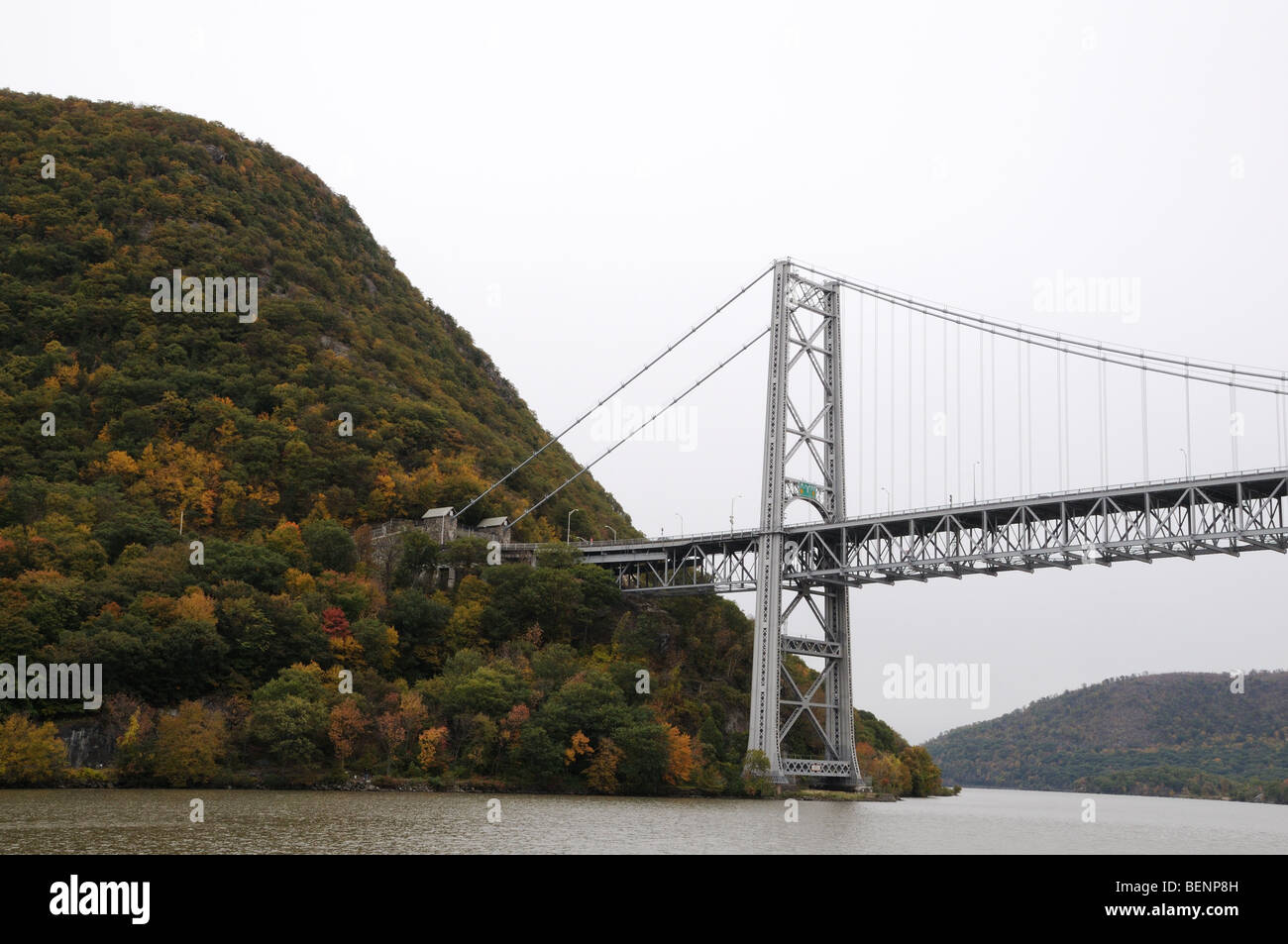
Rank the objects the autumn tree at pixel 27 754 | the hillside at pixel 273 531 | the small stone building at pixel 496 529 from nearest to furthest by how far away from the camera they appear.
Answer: the autumn tree at pixel 27 754 → the hillside at pixel 273 531 → the small stone building at pixel 496 529

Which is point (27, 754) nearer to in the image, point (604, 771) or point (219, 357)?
point (604, 771)

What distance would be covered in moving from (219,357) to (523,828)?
62734 mm

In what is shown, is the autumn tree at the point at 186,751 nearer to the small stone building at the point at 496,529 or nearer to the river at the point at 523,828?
the river at the point at 523,828

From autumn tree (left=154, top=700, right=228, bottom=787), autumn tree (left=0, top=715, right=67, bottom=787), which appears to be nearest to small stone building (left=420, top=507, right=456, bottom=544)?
autumn tree (left=154, top=700, right=228, bottom=787)

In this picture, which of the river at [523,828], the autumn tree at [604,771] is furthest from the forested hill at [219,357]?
the river at [523,828]

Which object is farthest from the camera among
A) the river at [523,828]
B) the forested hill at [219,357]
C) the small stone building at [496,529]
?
the small stone building at [496,529]

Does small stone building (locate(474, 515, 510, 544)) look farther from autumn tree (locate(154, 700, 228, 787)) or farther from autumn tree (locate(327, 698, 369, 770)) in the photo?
autumn tree (locate(154, 700, 228, 787))

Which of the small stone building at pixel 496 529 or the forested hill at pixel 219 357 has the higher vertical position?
the forested hill at pixel 219 357

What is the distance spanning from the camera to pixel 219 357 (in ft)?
300

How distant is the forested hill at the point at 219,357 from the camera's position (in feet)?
268

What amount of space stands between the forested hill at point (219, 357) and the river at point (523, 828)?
2982cm

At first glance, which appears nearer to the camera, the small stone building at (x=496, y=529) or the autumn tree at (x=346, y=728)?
the autumn tree at (x=346, y=728)
